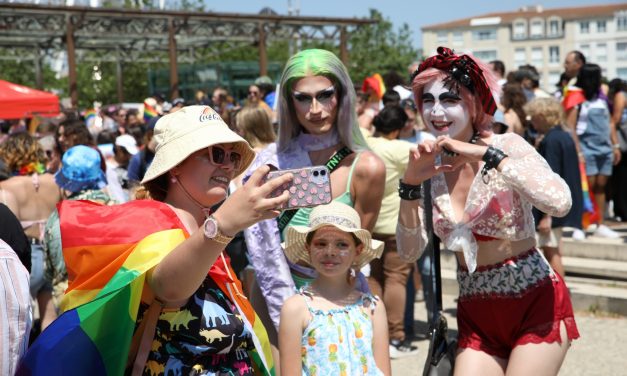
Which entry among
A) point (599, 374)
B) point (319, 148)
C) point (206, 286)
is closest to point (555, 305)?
point (319, 148)

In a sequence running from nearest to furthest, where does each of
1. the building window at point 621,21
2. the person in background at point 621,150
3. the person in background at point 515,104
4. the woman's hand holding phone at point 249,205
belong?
the woman's hand holding phone at point 249,205 < the person in background at point 515,104 < the person in background at point 621,150 < the building window at point 621,21

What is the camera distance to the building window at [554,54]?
13282 cm

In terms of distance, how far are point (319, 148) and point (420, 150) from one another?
0.75m

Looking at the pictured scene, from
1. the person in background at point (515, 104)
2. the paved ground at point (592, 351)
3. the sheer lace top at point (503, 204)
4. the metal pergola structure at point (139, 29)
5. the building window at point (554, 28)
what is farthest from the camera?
the building window at point (554, 28)

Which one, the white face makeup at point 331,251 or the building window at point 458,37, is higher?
the building window at point 458,37

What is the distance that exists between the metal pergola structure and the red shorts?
64.8 feet

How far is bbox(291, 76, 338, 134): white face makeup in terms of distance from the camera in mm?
4215

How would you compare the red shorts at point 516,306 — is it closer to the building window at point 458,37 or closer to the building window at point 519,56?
the building window at point 519,56

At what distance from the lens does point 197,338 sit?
2.72 m

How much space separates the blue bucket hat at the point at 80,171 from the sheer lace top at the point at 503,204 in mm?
3270

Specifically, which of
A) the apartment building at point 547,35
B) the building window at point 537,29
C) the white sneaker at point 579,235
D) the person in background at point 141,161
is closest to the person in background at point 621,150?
the white sneaker at point 579,235

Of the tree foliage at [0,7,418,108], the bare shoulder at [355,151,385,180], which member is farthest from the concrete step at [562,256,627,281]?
the tree foliage at [0,7,418,108]

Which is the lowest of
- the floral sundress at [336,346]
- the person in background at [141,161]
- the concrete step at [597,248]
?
the concrete step at [597,248]

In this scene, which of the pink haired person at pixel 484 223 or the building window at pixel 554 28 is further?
the building window at pixel 554 28
